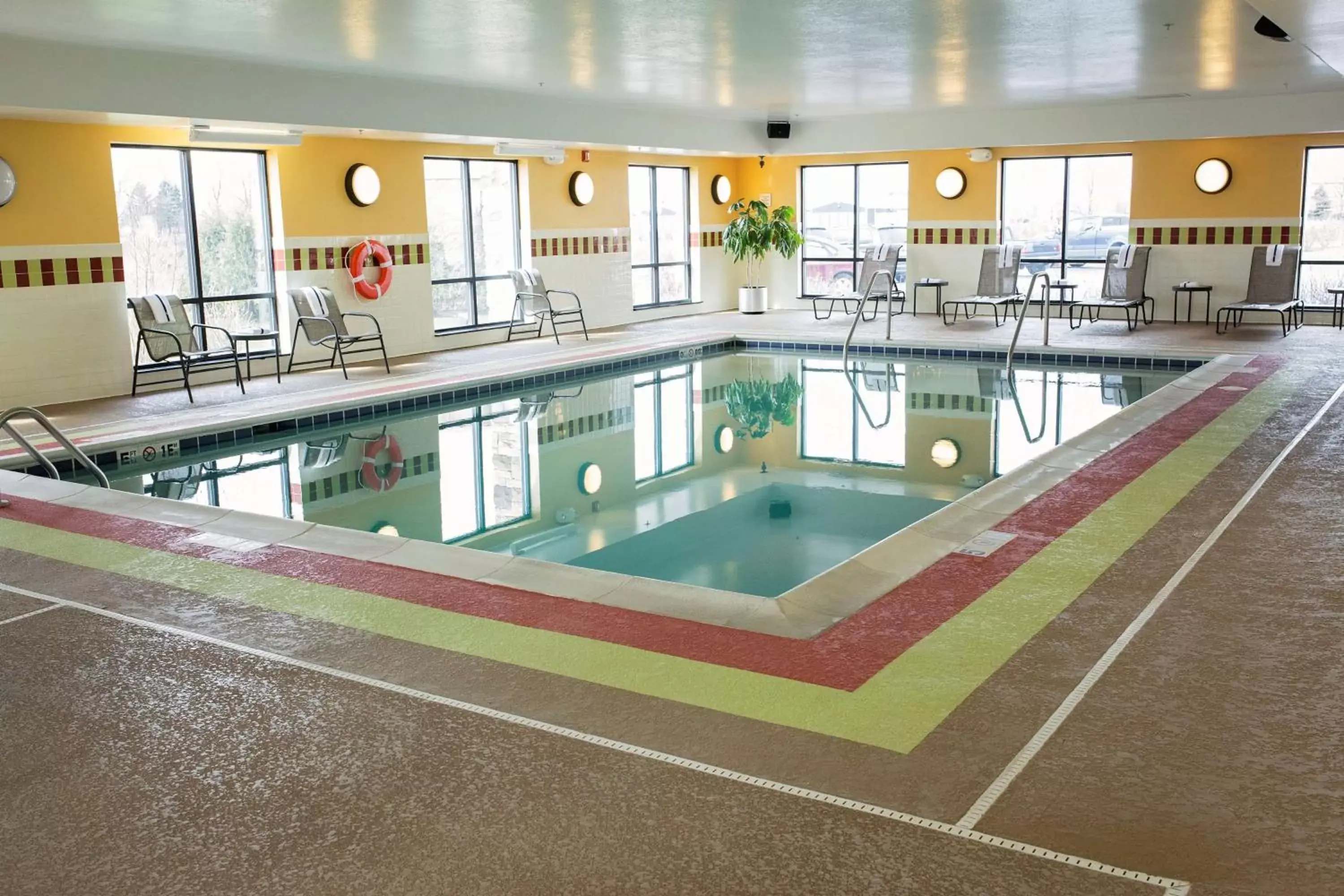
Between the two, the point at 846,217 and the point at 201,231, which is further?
the point at 846,217

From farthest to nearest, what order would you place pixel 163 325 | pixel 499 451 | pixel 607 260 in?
pixel 607 260
pixel 163 325
pixel 499 451

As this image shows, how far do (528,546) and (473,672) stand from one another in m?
2.44

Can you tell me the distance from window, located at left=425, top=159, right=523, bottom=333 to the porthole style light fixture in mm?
4383

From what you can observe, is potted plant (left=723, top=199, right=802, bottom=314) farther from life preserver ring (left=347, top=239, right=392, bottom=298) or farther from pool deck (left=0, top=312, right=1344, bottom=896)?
pool deck (left=0, top=312, right=1344, bottom=896)

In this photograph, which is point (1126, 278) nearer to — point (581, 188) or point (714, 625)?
point (581, 188)

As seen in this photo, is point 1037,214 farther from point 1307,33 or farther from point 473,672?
point 473,672

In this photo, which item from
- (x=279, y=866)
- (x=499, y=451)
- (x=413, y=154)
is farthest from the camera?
(x=413, y=154)

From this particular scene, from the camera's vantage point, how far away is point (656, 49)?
8031mm

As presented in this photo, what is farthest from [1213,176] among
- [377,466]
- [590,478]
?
[377,466]

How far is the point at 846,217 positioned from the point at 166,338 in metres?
9.36

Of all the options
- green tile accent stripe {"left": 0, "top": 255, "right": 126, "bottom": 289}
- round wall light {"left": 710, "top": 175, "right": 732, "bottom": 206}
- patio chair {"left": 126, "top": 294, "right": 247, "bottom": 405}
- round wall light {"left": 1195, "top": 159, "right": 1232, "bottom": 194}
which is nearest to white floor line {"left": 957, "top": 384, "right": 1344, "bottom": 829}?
patio chair {"left": 126, "top": 294, "right": 247, "bottom": 405}

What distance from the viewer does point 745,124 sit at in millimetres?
14266

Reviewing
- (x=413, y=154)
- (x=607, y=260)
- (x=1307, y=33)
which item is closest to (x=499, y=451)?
(x=413, y=154)

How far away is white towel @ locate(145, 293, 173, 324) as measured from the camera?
888 centimetres
